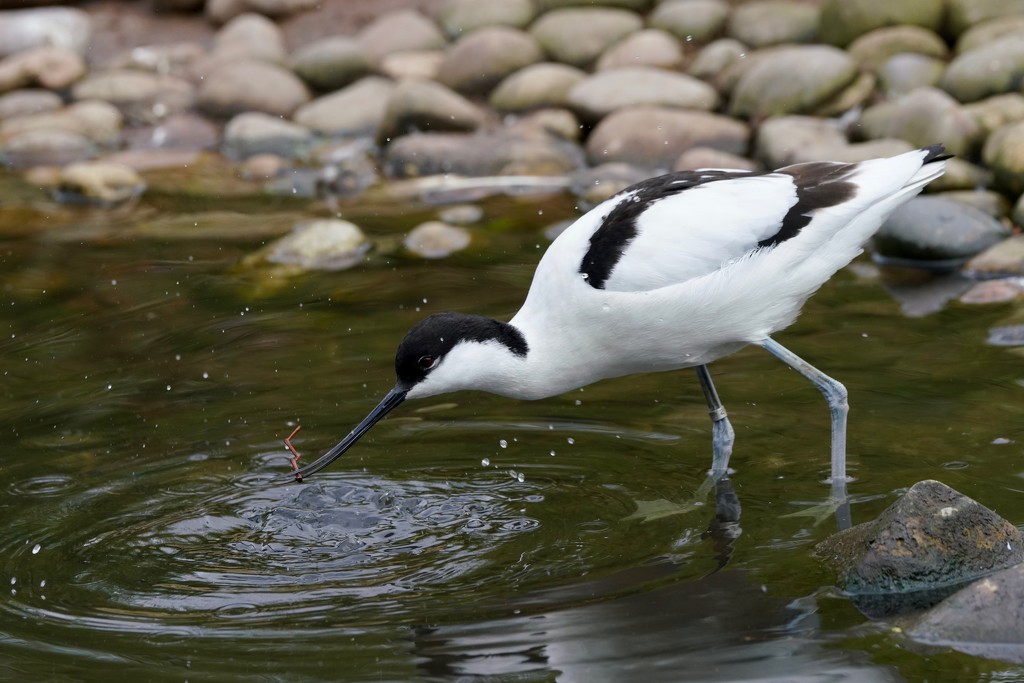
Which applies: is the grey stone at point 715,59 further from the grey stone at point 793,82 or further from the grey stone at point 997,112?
the grey stone at point 997,112

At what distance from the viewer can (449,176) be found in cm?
1030

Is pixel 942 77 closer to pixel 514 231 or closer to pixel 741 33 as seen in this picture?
pixel 741 33

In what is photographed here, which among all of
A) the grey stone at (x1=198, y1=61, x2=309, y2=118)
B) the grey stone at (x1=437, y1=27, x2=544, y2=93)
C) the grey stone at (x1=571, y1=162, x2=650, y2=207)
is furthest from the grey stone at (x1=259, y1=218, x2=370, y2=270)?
the grey stone at (x1=198, y1=61, x2=309, y2=118)

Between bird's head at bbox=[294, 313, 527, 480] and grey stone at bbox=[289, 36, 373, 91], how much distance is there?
7415 millimetres

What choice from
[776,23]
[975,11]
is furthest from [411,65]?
[975,11]

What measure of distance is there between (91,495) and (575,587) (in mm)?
2083

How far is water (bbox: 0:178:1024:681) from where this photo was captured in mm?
4094

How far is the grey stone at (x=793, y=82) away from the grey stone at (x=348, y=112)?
2929 millimetres

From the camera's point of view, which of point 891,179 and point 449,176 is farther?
point 449,176

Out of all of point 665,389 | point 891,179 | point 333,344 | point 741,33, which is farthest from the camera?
point 741,33

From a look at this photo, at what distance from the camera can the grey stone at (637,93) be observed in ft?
34.5

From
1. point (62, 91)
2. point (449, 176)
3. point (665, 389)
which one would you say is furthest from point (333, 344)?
point (62, 91)

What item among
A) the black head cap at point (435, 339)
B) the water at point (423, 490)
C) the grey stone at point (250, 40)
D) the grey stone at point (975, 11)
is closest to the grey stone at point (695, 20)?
the grey stone at point (975, 11)

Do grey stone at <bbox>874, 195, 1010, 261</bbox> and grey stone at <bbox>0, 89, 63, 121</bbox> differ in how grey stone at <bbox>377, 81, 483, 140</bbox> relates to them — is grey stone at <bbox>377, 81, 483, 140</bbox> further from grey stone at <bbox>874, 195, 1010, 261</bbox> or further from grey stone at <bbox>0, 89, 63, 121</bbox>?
grey stone at <bbox>874, 195, 1010, 261</bbox>
